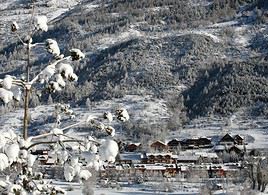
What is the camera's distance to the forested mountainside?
133 meters

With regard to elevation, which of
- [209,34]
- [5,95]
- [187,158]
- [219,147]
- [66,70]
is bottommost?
[5,95]

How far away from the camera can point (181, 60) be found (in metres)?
152

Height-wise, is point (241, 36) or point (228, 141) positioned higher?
point (241, 36)

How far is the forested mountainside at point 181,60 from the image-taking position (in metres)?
133

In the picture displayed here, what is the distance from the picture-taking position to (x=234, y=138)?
90.6 m

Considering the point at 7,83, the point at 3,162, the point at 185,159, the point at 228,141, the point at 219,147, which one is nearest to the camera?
the point at 3,162

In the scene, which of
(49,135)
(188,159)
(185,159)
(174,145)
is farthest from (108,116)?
(174,145)

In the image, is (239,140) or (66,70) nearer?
(66,70)

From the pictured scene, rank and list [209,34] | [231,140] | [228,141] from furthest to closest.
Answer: [209,34] < [228,141] < [231,140]

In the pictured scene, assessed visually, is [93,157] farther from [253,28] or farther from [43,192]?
[253,28]

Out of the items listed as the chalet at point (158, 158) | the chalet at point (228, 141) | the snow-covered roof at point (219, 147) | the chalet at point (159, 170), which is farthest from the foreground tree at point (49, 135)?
the chalet at point (228, 141)

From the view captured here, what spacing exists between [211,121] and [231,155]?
117 ft

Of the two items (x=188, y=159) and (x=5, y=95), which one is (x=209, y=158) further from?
(x=5, y=95)

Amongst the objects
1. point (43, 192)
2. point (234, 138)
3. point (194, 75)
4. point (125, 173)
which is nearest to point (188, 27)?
point (194, 75)
